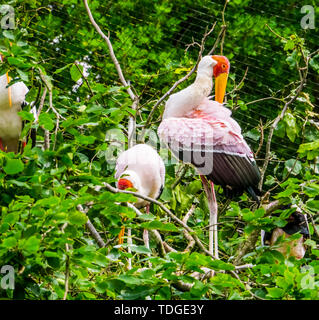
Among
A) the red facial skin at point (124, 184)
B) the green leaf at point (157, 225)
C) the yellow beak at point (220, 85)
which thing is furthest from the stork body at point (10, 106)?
the green leaf at point (157, 225)

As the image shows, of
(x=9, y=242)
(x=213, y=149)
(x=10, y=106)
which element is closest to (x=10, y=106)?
(x=10, y=106)

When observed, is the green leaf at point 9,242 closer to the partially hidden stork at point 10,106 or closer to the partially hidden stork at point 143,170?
the partially hidden stork at point 143,170

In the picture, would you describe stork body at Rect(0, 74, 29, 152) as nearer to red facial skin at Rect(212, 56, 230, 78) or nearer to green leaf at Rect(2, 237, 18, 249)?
red facial skin at Rect(212, 56, 230, 78)

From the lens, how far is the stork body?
10.5ft

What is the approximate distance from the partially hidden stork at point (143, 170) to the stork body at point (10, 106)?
0.58 m

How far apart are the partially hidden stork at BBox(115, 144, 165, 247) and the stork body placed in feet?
1.90

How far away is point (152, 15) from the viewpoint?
533 centimetres

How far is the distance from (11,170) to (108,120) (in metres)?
0.63

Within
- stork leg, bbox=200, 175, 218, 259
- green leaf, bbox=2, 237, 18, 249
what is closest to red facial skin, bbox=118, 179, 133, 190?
stork leg, bbox=200, 175, 218, 259

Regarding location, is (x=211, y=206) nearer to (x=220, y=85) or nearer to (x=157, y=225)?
(x=220, y=85)

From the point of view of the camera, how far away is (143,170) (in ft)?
10.0

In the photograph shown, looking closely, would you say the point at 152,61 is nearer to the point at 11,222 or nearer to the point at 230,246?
the point at 230,246
